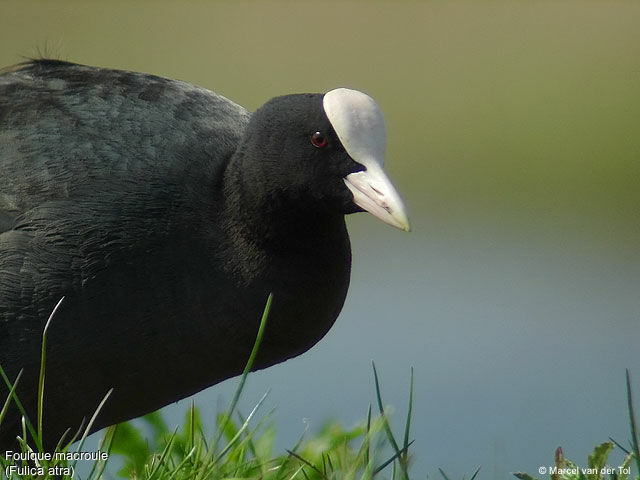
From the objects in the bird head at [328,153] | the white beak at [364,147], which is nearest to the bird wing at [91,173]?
the bird head at [328,153]

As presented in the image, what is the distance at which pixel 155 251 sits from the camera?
7.29 ft

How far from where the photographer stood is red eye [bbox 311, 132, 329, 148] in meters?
2.21

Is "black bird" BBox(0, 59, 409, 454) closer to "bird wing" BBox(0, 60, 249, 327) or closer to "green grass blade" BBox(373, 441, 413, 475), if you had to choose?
"bird wing" BBox(0, 60, 249, 327)

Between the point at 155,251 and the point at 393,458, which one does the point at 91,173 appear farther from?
the point at 393,458

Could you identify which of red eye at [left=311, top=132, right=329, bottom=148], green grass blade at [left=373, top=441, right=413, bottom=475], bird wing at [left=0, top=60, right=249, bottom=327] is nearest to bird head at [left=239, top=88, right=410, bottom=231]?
red eye at [left=311, top=132, right=329, bottom=148]

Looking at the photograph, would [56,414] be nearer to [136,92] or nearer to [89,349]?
[89,349]

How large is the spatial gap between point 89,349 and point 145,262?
0.23 meters

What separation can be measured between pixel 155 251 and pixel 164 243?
27mm

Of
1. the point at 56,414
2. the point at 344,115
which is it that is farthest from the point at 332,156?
the point at 56,414

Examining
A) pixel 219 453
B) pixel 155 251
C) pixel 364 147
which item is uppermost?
pixel 364 147

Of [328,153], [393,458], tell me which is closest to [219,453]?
[393,458]

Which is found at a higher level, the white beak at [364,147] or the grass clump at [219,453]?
the white beak at [364,147]

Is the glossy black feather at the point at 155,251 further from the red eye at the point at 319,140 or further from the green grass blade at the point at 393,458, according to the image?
the green grass blade at the point at 393,458

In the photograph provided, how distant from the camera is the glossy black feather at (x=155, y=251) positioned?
7.25 ft
